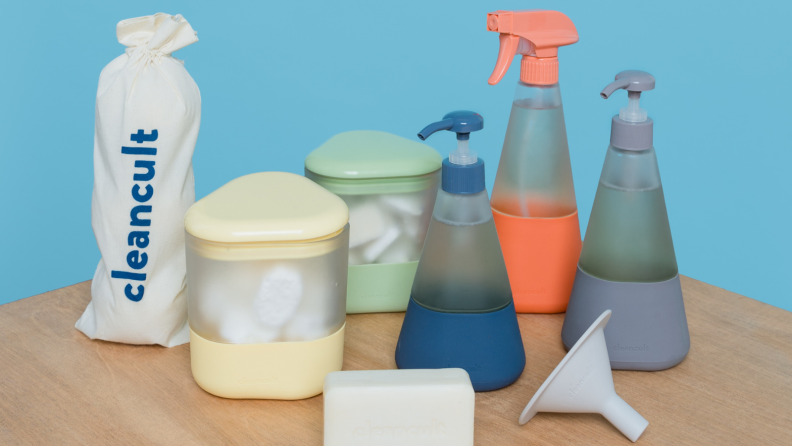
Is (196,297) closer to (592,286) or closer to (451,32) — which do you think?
(592,286)

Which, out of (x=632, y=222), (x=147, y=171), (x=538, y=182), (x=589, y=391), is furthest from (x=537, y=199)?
(x=147, y=171)

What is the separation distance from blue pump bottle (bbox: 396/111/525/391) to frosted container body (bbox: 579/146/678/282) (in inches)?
4.3

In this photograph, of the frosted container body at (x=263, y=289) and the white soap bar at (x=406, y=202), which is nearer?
the frosted container body at (x=263, y=289)

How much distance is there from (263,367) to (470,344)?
18 centimetres

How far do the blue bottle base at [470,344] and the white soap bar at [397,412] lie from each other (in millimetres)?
109

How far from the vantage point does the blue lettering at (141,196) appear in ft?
2.50

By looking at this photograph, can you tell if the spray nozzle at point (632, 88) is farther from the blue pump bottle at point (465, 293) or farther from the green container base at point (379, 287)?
the green container base at point (379, 287)

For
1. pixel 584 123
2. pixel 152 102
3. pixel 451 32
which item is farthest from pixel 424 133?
pixel 584 123

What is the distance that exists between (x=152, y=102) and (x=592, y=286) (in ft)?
1.48

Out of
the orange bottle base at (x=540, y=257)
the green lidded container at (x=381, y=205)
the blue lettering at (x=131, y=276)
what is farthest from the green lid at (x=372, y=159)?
the blue lettering at (x=131, y=276)

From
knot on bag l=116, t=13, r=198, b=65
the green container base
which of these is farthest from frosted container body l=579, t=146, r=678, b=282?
knot on bag l=116, t=13, r=198, b=65

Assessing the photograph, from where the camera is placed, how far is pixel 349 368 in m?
0.76

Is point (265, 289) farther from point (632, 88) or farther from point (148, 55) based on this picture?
point (632, 88)

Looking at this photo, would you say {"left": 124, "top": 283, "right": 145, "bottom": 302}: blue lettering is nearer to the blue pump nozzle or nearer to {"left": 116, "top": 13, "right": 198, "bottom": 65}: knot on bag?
{"left": 116, "top": 13, "right": 198, "bottom": 65}: knot on bag
